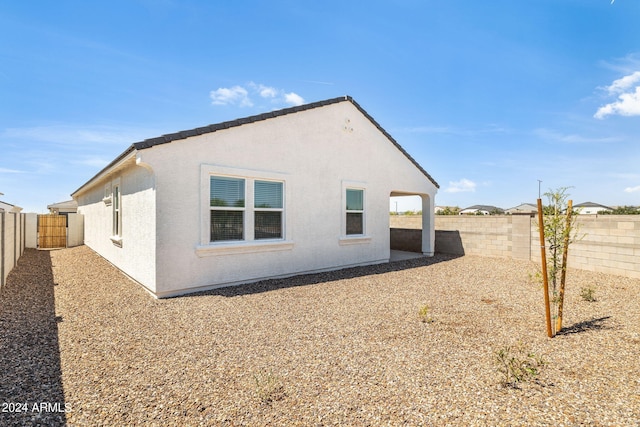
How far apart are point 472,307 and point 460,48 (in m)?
8.87

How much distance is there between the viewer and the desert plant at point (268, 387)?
2971 millimetres

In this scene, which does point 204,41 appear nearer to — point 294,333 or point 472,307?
point 294,333

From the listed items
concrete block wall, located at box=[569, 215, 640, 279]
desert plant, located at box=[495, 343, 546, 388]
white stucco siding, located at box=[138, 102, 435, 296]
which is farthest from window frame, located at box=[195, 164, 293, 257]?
concrete block wall, located at box=[569, 215, 640, 279]

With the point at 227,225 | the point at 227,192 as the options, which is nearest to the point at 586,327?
the point at 227,225

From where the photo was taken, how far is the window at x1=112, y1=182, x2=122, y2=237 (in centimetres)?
959

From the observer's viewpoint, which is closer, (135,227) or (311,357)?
(311,357)

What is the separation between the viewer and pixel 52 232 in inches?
691

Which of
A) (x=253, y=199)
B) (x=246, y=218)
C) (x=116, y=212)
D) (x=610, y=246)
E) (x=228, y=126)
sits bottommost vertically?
(x=610, y=246)

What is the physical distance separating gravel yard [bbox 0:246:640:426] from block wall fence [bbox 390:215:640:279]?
3.01m

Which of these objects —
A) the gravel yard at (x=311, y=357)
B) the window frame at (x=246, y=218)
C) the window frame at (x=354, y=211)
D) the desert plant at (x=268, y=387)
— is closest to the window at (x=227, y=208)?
the window frame at (x=246, y=218)

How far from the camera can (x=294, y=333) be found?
4.75 meters

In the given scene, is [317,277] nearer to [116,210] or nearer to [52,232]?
[116,210]

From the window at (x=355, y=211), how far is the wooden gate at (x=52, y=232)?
17.7 meters

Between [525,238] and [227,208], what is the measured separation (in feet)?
38.1
